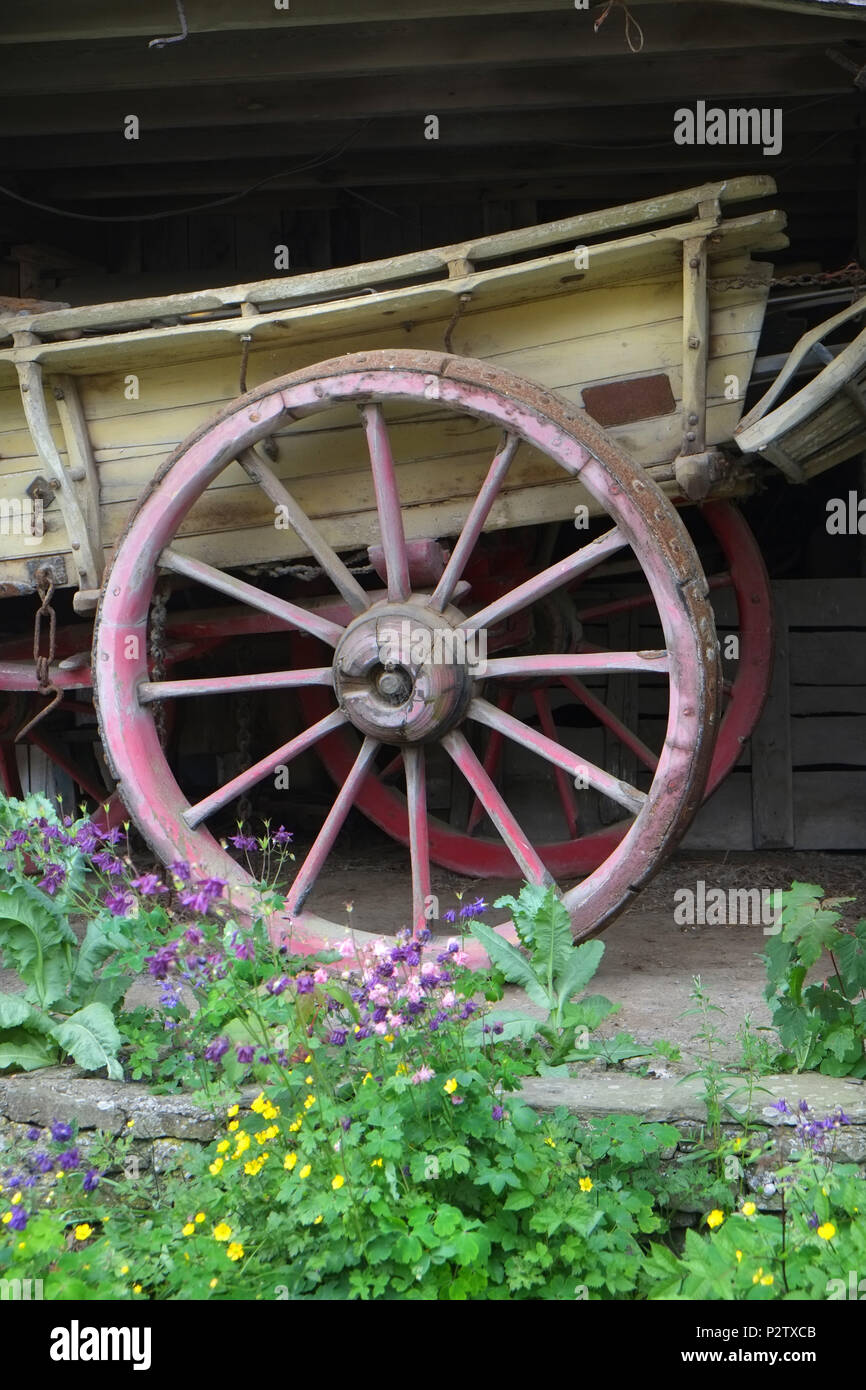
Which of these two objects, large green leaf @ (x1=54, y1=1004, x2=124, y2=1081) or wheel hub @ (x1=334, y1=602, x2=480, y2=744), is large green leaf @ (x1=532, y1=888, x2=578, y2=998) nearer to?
wheel hub @ (x1=334, y1=602, x2=480, y2=744)

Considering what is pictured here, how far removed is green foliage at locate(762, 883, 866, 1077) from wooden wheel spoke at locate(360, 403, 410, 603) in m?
1.20

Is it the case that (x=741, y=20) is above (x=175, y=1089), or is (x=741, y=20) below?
above

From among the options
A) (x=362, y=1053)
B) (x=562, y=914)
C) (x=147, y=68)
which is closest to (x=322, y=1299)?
(x=362, y=1053)

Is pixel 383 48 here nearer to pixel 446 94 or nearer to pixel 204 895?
pixel 446 94

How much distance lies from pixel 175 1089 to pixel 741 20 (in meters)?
3.22

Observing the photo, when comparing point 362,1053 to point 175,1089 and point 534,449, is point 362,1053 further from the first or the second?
point 534,449

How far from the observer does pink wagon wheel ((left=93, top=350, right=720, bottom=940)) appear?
2.83 m

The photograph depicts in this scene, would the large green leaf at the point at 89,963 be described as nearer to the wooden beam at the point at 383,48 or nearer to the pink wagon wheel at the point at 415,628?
the pink wagon wheel at the point at 415,628

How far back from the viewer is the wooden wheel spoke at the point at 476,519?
2998 mm

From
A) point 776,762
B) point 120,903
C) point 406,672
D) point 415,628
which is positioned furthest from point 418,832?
point 776,762

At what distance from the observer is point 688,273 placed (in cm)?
290

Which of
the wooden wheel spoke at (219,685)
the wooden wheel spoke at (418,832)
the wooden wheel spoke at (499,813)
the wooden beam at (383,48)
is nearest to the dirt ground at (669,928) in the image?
the wooden wheel spoke at (499,813)

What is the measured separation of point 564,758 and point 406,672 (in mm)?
435

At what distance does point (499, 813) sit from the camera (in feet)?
10.0
